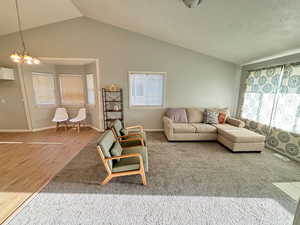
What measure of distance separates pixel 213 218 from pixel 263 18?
10.00 ft

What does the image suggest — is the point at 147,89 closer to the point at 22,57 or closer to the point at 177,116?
the point at 177,116

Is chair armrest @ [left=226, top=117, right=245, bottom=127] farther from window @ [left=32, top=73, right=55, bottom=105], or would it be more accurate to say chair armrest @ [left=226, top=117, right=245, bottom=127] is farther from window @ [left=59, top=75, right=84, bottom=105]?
window @ [left=32, top=73, right=55, bottom=105]

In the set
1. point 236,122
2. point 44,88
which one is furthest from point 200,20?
point 44,88

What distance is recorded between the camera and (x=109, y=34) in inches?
155

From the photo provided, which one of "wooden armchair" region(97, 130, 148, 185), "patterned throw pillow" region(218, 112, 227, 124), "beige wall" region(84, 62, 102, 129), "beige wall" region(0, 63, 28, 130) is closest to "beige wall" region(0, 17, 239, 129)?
"beige wall" region(0, 63, 28, 130)

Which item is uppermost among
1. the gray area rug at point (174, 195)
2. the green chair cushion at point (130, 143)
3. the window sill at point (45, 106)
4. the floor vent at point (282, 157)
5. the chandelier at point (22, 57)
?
the chandelier at point (22, 57)

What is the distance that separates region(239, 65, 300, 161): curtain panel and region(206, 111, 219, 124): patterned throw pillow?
1.05m

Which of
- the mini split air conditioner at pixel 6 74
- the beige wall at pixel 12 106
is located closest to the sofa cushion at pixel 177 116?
the beige wall at pixel 12 106

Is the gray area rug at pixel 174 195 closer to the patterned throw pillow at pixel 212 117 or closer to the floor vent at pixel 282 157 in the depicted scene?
the floor vent at pixel 282 157

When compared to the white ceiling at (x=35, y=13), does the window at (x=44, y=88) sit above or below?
below

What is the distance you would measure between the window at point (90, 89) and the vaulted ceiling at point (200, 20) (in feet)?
5.94

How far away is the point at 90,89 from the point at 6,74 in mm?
2272

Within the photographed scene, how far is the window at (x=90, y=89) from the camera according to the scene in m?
4.56

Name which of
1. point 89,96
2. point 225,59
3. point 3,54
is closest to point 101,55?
point 89,96
